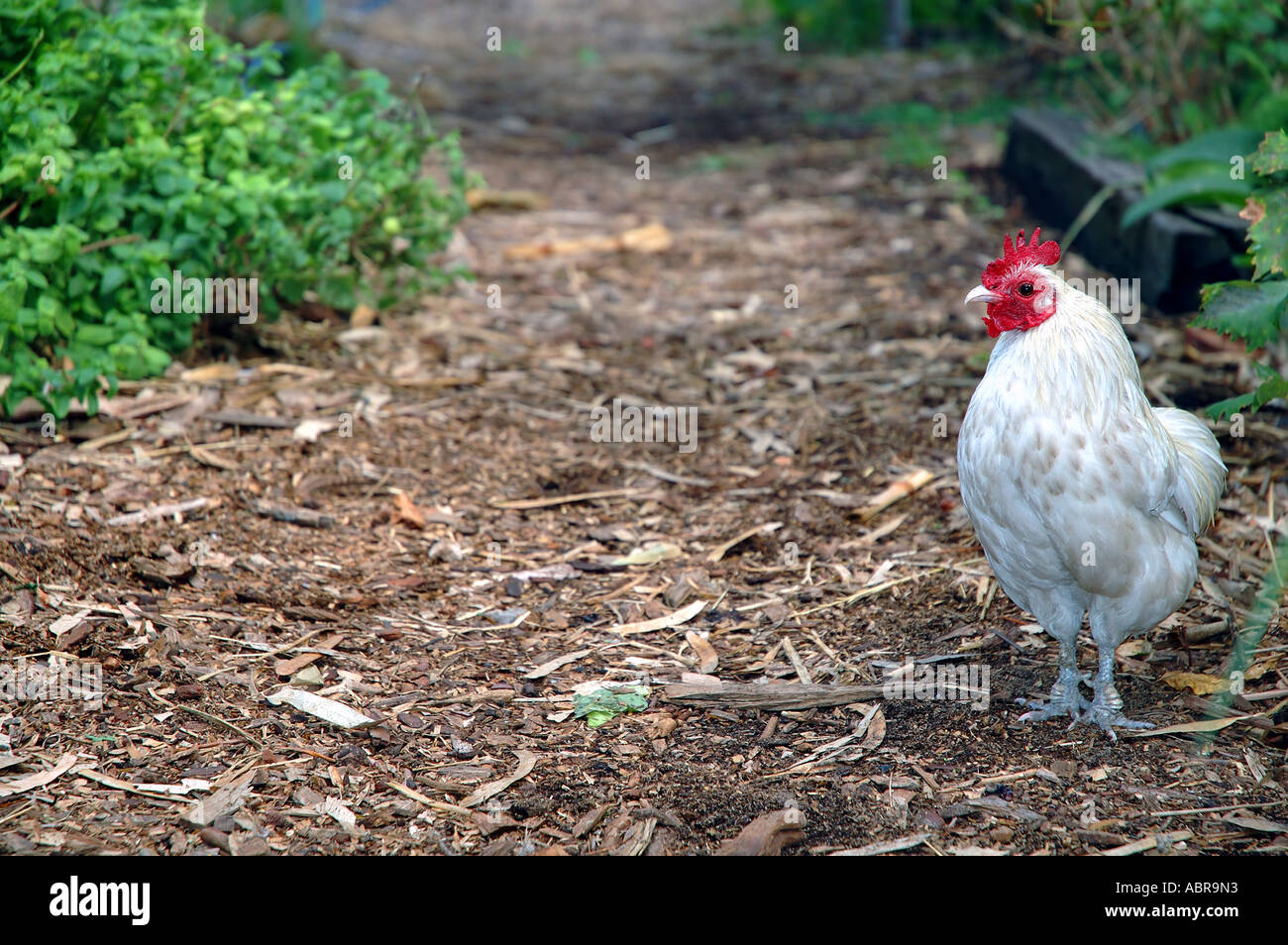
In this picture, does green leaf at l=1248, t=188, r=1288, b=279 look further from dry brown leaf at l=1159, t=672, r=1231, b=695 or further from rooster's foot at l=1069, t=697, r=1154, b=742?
rooster's foot at l=1069, t=697, r=1154, b=742

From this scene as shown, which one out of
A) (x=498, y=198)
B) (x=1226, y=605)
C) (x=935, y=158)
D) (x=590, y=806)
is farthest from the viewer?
(x=935, y=158)

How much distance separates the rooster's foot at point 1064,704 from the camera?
3.37 m

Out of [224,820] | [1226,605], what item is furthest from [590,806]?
[1226,605]

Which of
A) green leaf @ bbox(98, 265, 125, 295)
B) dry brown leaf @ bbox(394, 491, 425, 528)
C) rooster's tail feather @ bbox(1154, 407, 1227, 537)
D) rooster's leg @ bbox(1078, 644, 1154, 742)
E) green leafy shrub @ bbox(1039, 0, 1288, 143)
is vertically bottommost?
rooster's leg @ bbox(1078, 644, 1154, 742)

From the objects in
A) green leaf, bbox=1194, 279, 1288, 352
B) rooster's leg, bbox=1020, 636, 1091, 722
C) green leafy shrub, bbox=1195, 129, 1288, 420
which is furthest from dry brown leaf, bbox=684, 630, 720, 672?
green leaf, bbox=1194, 279, 1288, 352

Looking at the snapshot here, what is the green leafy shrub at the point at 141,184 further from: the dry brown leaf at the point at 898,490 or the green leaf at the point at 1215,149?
the green leaf at the point at 1215,149

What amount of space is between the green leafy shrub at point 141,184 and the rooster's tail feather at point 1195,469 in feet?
11.8

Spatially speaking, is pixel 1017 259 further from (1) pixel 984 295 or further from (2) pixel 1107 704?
(2) pixel 1107 704

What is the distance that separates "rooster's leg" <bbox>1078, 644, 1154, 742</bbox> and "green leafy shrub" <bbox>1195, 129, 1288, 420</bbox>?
87 cm

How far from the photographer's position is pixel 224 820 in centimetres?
287

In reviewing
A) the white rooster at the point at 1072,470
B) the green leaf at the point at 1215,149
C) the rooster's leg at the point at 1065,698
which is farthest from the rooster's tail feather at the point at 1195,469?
the green leaf at the point at 1215,149

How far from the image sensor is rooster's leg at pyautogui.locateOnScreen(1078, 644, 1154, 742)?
10.8 feet

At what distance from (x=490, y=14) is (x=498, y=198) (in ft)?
31.4

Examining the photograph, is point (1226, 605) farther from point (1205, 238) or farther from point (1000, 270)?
point (1205, 238)
